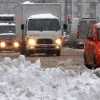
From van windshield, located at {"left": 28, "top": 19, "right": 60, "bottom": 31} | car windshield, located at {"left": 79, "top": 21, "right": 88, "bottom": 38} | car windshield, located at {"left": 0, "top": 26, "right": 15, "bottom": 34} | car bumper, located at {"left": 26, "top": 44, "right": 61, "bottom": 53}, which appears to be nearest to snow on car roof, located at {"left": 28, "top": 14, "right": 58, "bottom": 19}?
van windshield, located at {"left": 28, "top": 19, "right": 60, "bottom": 31}

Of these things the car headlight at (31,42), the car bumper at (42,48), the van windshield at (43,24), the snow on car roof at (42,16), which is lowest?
the car bumper at (42,48)

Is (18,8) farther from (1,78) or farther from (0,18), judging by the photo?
(1,78)

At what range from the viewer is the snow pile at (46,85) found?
22.2 feet

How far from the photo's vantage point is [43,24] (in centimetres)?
2334

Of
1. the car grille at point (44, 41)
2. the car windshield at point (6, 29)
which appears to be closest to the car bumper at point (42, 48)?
the car grille at point (44, 41)

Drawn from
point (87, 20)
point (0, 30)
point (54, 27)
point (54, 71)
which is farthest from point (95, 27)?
point (87, 20)

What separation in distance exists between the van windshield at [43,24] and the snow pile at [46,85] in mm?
14539

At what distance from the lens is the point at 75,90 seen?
23.2ft

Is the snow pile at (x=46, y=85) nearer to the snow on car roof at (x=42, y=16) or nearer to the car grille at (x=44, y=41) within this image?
the car grille at (x=44, y=41)

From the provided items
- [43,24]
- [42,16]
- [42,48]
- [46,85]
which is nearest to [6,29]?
[42,16]

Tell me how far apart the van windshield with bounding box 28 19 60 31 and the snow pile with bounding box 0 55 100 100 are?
47.7ft

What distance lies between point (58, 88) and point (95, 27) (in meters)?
6.92

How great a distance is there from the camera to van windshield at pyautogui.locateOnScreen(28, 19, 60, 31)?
23.1 meters

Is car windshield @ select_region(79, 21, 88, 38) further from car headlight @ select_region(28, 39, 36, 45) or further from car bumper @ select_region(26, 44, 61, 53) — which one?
car headlight @ select_region(28, 39, 36, 45)
